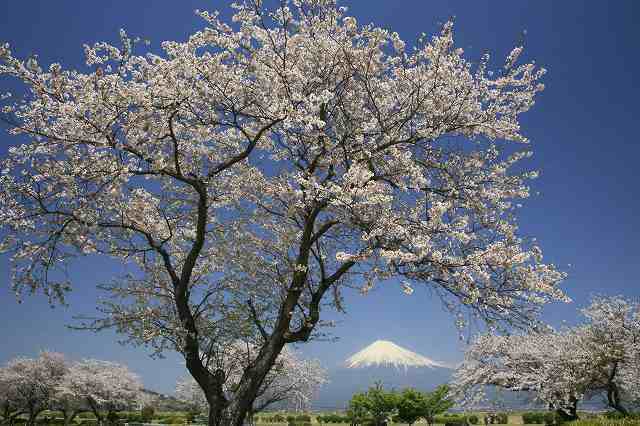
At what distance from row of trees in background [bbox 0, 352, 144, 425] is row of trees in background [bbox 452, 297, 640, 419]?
33.2 m

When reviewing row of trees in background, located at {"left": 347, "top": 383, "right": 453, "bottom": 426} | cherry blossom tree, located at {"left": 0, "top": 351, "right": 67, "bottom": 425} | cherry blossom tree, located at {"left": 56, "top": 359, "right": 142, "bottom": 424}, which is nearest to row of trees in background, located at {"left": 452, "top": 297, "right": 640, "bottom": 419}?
row of trees in background, located at {"left": 347, "top": 383, "right": 453, "bottom": 426}

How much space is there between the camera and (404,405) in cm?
4194

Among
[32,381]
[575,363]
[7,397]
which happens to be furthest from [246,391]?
[7,397]

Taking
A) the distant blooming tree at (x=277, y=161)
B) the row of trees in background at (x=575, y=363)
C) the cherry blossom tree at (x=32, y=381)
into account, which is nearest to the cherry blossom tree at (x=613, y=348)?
the row of trees in background at (x=575, y=363)

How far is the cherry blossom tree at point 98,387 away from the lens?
1682 inches

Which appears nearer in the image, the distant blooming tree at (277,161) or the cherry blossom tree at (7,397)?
the distant blooming tree at (277,161)

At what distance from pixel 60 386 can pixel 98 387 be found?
3220 millimetres

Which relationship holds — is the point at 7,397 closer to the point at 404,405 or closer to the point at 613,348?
the point at 404,405

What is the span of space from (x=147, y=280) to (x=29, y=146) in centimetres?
520

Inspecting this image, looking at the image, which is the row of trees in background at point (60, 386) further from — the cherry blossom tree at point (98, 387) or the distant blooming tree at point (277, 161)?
the distant blooming tree at point (277, 161)

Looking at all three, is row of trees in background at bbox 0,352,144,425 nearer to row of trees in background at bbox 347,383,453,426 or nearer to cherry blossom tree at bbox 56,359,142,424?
cherry blossom tree at bbox 56,359,142,424

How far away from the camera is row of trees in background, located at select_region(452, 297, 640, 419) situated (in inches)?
918

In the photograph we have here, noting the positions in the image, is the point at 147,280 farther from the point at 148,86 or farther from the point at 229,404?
the point at 148,86

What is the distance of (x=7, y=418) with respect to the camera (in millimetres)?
45906
